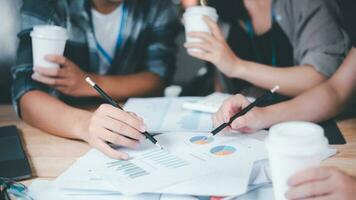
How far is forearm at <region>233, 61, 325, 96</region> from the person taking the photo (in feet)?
4.03

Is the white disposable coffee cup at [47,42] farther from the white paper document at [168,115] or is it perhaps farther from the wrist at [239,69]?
the wrist at [239,69]

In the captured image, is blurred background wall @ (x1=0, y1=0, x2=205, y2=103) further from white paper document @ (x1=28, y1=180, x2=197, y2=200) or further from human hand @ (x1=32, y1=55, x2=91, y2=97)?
white paper document @ (x1=28, y1=180, x2=197, y2=200)

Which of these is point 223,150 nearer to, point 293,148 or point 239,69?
point 293,148

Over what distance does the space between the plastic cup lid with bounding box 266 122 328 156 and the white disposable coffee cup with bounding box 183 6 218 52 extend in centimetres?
64

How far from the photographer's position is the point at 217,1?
4.78 ft

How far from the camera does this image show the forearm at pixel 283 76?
4.03 ft

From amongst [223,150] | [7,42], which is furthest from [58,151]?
[7,42]

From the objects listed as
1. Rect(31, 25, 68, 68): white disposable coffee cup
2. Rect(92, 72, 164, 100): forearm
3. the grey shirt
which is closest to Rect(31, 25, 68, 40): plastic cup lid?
Rect(31, 25, 68, 68): white disposable coffee cup

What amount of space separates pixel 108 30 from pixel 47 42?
39cm

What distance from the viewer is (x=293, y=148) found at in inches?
22.9

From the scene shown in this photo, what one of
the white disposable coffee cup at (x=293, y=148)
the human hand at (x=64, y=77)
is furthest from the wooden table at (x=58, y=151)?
the white disposable coffee cup at (x=293, y=148)

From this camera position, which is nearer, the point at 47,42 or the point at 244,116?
the point at 244,116

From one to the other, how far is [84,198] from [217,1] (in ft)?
2.92

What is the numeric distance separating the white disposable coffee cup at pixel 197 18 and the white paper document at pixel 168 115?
19 cm
